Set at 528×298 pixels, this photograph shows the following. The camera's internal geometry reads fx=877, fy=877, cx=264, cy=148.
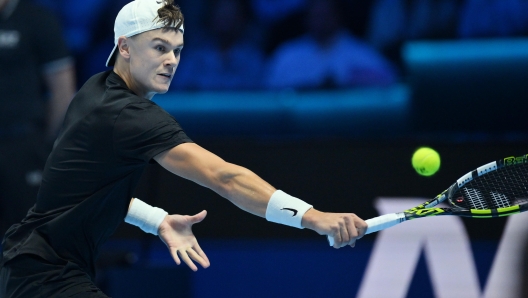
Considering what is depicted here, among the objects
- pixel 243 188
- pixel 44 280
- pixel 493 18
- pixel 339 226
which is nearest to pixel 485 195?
pixel 339 226

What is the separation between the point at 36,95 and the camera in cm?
756

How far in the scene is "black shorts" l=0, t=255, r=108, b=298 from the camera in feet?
13.1

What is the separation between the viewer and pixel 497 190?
495 cm

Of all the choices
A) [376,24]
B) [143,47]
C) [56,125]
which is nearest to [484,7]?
[376,24]

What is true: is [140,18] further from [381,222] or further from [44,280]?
[381,222]

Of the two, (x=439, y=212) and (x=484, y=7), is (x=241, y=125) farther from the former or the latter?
(x=439, y=212)

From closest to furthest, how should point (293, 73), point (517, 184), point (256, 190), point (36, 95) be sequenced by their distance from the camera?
point (256, 190) < point (517, 184) < point (36, 95) < point (293, 73)

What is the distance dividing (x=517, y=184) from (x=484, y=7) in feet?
10.6

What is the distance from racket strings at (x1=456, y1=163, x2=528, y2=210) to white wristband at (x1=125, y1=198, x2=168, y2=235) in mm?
1577

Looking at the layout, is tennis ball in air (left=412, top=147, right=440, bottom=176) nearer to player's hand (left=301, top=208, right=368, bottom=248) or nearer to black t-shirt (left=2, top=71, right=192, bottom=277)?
player's hand (left=301, top=208, right=368, bottom=248)

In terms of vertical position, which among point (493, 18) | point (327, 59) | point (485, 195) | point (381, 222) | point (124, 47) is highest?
point (493, 18)

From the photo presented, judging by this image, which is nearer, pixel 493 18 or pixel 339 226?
pixel 339 226

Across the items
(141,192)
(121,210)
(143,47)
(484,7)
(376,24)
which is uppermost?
(484,7)

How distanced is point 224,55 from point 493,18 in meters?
2.48
